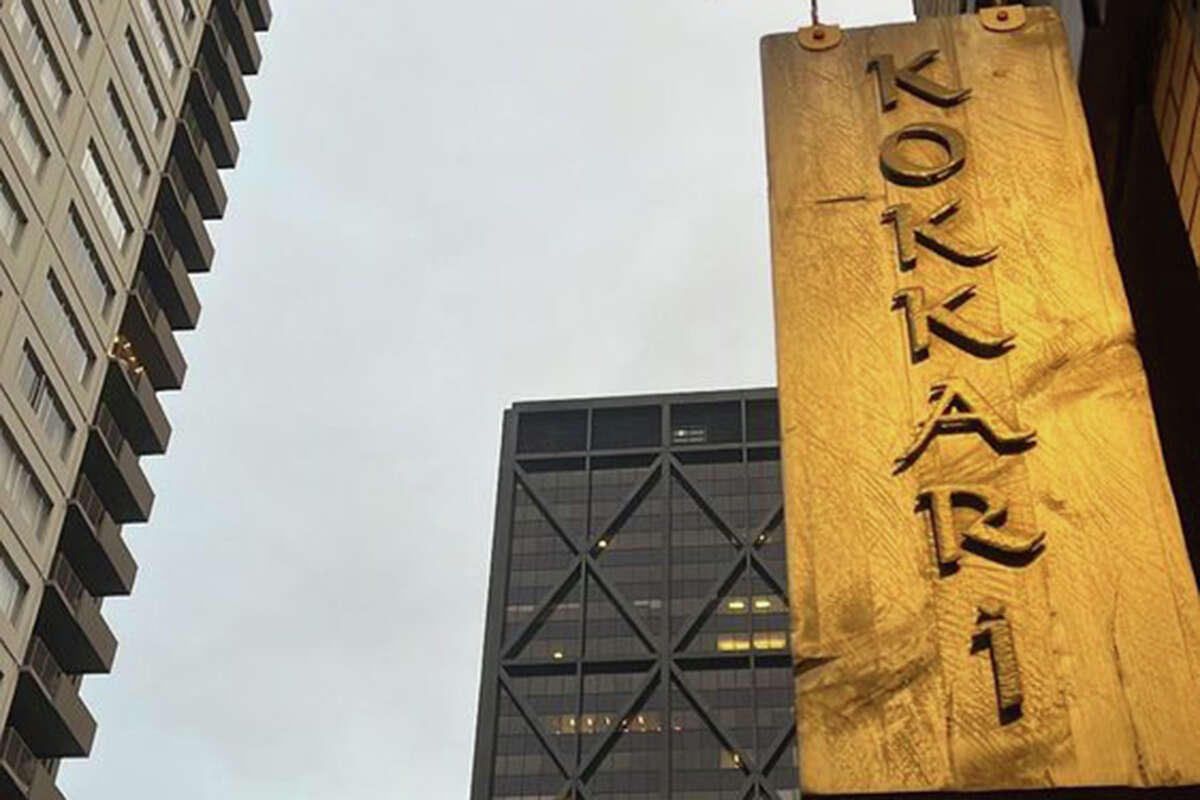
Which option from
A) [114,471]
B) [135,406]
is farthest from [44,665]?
[135,406]

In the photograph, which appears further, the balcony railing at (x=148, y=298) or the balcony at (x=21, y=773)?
the balcony railing at (x=148, y=298)

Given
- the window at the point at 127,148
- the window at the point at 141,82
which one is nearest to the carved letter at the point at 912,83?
the window at the point at 127,148

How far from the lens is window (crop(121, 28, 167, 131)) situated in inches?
2258

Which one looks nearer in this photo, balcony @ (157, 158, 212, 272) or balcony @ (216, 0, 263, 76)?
balcony @ (157, 158, 212, 272)

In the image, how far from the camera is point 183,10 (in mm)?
63438

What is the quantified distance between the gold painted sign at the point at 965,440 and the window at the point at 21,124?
39.6m

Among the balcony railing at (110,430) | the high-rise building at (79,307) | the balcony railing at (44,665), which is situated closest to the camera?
the high-rise building at (79,307)

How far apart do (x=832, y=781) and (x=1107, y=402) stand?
3.16 metres

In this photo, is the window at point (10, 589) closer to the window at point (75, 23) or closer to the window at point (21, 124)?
the window at point (21, 124)

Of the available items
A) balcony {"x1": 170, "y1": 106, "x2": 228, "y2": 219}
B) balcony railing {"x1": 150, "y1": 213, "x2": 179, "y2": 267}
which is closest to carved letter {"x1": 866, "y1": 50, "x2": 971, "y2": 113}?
balcony railing {"x1": 150, "y1": 213, "x2": 179, "y2": 267}

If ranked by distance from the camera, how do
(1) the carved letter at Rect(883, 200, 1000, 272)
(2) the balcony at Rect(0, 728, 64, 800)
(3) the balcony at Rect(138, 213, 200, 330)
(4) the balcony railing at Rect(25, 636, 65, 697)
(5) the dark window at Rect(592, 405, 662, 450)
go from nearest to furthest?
(1) the carved letter at Rect(883, 200, 1000, 272)
(2) the balcony at Rect(0, 728, 64, 800)
(4) the balcony railing at Rect(25, 636, 65, 697)
(3) the balcony at Rect(138, 213, 200, 330)
(5) the dark window at Rect(592, 405, 662, 450)

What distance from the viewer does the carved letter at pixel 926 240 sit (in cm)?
1126

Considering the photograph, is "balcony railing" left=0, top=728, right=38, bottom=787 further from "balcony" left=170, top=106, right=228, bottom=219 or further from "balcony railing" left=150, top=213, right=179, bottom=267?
"balcony" left=170, top=106, right=228, bottom=219

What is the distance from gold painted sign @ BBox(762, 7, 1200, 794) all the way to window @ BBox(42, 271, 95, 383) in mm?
41137
